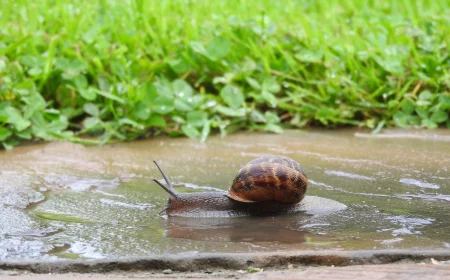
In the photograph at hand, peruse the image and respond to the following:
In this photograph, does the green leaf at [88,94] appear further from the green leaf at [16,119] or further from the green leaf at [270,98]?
the green leaf at [270,98]

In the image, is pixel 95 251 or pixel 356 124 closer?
pixel 95 251

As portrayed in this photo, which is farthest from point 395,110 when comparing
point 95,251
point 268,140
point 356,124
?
point 95,251

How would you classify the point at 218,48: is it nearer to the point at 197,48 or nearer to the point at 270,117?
the point at 197,48

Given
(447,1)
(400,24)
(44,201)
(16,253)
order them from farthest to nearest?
(447,1) → (400,24) → (44,201) → (16,253)

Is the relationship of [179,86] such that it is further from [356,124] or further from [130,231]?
[130,231]

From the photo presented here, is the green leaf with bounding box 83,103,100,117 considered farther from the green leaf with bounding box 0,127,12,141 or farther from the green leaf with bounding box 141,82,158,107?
the green leaf with bounding box 0,127,12,141

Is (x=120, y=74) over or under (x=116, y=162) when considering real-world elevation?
over

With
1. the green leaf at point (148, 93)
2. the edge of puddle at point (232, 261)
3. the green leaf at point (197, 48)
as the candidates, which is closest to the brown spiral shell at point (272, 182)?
the edge of puddle at point (232, 261)
